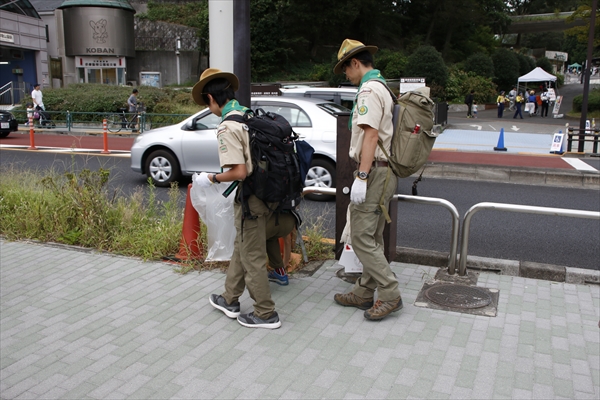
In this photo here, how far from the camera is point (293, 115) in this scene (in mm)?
9570

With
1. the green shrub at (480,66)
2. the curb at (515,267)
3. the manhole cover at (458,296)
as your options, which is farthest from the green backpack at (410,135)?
the green shrub at (480,66)

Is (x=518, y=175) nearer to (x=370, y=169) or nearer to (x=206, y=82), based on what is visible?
(x=370, y=169)

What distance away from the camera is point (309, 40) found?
144 feet

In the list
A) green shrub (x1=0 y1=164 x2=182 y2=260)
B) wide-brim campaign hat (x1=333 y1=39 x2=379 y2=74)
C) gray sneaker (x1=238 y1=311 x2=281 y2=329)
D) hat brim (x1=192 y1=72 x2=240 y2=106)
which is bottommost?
gray sneaker (x1=238 y1=311 x2=281 y2=329)

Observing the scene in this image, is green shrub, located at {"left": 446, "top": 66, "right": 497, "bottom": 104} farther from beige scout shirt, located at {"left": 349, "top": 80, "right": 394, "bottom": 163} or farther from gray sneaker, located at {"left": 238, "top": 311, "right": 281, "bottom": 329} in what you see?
gray sneaker, located at {"left": 238, "top": 311, "right": 281, "bottom": 329}

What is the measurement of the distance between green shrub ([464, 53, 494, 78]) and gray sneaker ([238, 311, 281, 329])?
3893cm

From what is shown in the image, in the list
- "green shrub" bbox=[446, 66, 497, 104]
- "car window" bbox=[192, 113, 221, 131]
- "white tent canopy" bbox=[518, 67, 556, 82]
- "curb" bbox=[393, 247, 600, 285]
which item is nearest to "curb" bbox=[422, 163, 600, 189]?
"car window" bbox=[192, 113, 221, 131]

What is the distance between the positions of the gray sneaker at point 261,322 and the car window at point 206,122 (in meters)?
5.98

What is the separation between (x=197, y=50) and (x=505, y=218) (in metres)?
38.2

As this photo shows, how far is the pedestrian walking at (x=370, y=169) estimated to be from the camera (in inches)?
158

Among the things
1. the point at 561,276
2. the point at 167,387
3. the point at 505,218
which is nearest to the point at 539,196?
the point at 505,218

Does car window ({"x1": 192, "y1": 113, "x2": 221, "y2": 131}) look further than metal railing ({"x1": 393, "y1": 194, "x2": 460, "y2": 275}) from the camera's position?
Yes

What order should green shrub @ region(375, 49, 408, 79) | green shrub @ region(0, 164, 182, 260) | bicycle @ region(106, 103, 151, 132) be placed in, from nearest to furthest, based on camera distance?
green shrub @ region(0, 164, 182, 260) → bicycle @ region(106, 103, 151, 132) → green shrub @ region(375, 49, 408, 79)

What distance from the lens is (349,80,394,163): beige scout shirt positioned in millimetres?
3977
